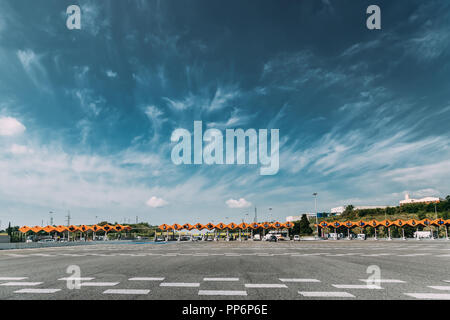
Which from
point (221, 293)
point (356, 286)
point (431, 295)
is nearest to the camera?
point (431, 295)

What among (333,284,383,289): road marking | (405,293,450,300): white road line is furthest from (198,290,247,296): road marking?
(405,293,450,300): white road line

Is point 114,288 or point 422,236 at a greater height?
point 114,288

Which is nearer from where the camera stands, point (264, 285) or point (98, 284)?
point (264, 285)

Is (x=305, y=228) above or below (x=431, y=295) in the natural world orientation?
below

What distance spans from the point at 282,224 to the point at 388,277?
62333mm

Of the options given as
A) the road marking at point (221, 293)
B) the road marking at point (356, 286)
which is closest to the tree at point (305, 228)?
the road marking at point (356, 286)

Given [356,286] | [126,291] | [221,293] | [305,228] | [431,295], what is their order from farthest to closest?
[305,228] < [356,286] < [126,291] < [221,293] < [431,295]

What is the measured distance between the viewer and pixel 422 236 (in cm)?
8306

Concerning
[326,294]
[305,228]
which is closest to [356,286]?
[326,294]

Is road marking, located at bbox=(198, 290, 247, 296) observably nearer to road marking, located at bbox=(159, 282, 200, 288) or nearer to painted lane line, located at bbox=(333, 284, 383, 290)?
road marking, located at bbox=(159, 282, 200, 288)

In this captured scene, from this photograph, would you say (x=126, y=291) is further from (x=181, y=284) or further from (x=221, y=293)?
(x=221, y=293)
